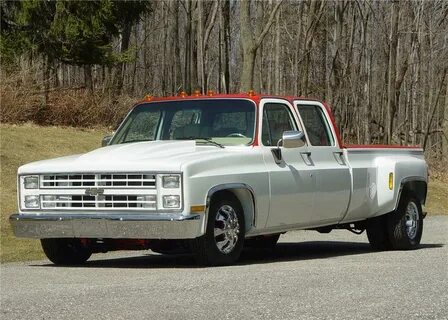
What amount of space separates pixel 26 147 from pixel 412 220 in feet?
41.1

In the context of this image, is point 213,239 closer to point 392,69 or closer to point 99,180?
point 99,180

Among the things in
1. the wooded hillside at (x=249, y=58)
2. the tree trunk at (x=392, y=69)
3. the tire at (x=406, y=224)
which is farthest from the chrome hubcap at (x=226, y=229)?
the tree trunk at (x=392, y=69)

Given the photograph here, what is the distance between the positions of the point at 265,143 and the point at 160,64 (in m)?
50.4

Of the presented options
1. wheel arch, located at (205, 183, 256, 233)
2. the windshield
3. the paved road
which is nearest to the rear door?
the paved road

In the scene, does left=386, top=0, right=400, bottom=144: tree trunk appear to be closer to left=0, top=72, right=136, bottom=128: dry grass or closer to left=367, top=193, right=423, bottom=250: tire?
left=0, top=72, right=136, bottom=128: dry grass

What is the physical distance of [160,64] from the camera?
62.1 meters

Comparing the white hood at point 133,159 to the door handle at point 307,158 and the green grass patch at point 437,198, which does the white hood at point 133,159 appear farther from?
the green grass patch at point 437,198

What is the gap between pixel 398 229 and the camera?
13.9m

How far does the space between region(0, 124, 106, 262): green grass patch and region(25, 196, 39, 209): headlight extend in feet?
17.5

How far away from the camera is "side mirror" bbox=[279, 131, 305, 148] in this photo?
12.0 meters

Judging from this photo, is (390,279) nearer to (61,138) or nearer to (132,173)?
(132,173)

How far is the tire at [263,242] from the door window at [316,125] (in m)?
1.44

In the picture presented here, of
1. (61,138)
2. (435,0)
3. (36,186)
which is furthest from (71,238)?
(435,0)

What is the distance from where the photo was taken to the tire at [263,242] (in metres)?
13.8
